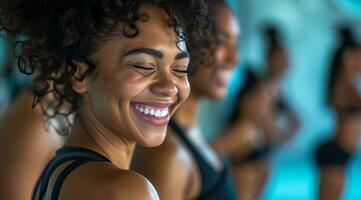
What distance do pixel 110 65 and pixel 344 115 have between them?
281 cm

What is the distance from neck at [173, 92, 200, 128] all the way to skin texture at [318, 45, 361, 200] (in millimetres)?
1503

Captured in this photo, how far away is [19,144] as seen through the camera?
6.23 feet

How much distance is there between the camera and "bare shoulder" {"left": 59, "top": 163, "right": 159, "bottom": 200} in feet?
3.51

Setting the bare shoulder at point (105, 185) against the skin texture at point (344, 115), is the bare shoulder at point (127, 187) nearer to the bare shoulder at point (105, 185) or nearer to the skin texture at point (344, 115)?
the bare shoulder at point (105, 185)

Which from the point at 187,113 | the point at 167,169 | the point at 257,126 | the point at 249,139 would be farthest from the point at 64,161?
the point at 257,126

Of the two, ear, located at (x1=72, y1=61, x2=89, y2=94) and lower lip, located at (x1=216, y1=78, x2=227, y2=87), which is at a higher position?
ear, located at (x1=72, y1=61, x2=89, y2=94)

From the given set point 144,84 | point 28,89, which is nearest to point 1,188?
point 28,89

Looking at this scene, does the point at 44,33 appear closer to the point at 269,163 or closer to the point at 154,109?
the point at 154,109

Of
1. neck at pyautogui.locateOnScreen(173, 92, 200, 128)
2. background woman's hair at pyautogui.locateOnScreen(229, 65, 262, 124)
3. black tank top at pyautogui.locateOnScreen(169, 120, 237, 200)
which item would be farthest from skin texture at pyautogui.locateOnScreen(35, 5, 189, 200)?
background woman's hair at pyautogui.locateOnScreen(229, 65, 262, 124)

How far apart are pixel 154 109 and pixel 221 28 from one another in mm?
942

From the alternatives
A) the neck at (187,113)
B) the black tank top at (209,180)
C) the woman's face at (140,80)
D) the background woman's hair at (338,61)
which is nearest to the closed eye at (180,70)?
the woman's face at (140,80)

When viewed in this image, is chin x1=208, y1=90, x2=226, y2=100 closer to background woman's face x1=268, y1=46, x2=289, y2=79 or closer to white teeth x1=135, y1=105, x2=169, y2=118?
white teeth x1=135, y1=105, x2=169, y2=118

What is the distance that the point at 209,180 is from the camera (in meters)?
1.96

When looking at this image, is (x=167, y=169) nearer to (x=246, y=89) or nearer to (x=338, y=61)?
(x=338, y=61)
